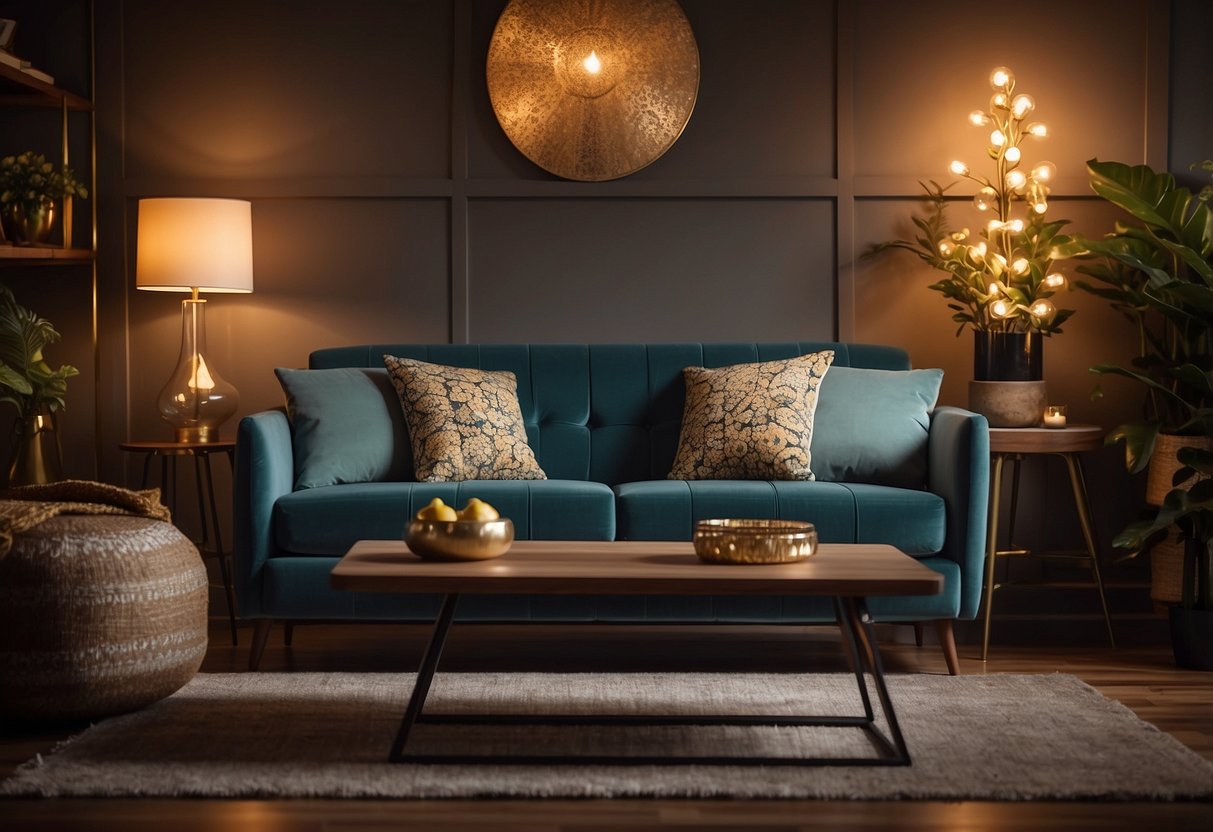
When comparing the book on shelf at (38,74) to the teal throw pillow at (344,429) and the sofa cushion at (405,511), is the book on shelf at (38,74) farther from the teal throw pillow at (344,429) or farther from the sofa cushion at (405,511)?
the sofa cushion at (405,511)

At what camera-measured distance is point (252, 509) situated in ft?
10.7

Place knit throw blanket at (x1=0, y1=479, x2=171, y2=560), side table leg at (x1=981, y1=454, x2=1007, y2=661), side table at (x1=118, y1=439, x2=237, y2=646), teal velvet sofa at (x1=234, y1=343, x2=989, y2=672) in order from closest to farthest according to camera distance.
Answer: knit throw blanket at (x1=0, y1=479, x2=171, y2=560) < teal velvet sofa at (x1=234, y1=343, x2=989, y2=672) < side table leg at (x1=981, y1=454, x2=1007, y2=661) < side table at (x1=118, y1=439, x2=237, y2=646)

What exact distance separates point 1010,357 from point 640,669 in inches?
62.5

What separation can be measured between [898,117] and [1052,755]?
2.57 meters

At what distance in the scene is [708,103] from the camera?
436 centimetres

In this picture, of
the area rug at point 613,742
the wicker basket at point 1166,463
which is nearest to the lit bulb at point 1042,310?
the wicker basket at point 1166,463

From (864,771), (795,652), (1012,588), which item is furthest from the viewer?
(1012,588)

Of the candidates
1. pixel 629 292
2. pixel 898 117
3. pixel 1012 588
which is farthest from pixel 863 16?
pixel 1012 588

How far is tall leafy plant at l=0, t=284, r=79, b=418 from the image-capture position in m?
3.86

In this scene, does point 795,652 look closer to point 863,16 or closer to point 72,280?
point 863,16

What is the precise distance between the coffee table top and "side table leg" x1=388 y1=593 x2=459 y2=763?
0.13m

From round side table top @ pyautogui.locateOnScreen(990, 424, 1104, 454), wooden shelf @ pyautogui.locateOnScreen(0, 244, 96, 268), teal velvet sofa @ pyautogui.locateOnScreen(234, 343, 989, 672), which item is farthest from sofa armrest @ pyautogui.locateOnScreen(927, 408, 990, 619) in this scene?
wooden shelf @ pyautogui.locateOnScreen(0, 244, 96, 268)

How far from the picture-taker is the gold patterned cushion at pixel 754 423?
11.8 ft

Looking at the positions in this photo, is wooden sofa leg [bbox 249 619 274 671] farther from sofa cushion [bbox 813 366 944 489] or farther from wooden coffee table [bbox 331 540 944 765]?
sofa cushion [bbox 813 366 944 489]
